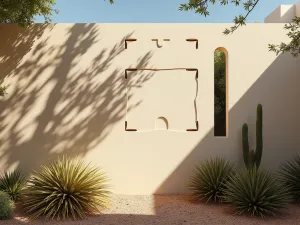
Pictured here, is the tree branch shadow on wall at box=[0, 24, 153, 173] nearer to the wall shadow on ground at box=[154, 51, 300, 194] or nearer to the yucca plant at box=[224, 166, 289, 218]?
the wall shadow on ground at box=[154, 51, 300, 194]

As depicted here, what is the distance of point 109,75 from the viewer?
7.30 metres

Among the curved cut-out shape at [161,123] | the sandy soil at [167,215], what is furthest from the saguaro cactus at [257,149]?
the curved cut-out shape at [161,123]

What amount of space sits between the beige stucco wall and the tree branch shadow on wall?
0.9 inches

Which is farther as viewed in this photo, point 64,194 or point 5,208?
point 64,194

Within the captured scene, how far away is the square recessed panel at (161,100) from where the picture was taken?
730 centimetres

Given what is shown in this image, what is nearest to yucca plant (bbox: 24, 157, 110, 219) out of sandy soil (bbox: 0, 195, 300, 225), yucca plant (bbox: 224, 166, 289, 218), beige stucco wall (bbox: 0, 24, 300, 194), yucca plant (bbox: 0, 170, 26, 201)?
sandy soil (bbox: 0, 195, 300, 225)

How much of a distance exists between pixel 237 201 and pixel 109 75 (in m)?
3.72

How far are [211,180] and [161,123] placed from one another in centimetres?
167

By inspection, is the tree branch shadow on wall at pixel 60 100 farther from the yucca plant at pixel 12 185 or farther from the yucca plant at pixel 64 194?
the yucca plant at pixel 64 194

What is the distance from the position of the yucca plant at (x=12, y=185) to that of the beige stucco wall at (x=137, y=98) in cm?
63

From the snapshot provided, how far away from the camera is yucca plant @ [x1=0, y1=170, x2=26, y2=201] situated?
6.29 metres

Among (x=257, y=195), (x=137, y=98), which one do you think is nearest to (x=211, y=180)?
(x=257, y=195)

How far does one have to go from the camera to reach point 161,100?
24.0 feet

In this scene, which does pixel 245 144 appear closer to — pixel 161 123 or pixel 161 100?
pixel 161 123
